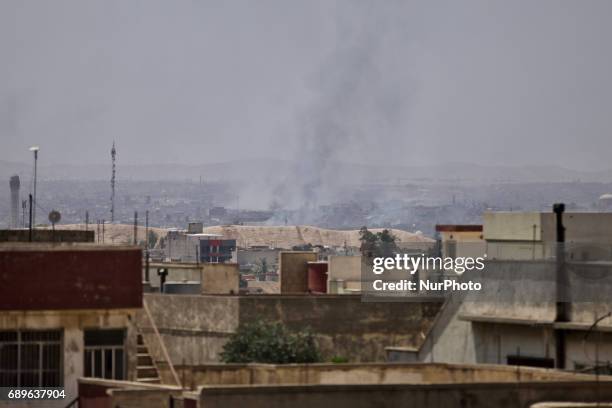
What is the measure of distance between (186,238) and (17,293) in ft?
434

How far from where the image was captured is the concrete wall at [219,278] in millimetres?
40906

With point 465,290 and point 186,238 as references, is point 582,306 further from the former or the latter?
point 186,238

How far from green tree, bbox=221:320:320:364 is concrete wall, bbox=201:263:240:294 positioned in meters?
11.0

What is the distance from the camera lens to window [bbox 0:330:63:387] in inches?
711

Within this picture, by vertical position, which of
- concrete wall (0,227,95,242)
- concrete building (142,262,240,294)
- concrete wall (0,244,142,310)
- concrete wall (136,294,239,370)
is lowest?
concrete wall (136,294,239,370)

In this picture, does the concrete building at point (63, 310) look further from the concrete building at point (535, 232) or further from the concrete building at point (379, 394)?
the concrete building at point (535, 232)

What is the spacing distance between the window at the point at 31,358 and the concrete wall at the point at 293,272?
98.4ft

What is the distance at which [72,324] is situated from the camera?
18328mm

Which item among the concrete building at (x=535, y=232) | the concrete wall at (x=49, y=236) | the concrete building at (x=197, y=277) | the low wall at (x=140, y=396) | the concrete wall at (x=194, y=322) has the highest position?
the concrete building at (x=535, y=232)

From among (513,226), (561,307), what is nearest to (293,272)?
(513,226)

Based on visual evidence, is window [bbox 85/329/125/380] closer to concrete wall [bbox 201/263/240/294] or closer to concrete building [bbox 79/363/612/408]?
concrete building [bbox 79/363/612/408]

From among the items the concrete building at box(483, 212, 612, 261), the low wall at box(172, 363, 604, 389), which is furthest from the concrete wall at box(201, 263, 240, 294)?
the low wall at box(172, 363, 604, 389)

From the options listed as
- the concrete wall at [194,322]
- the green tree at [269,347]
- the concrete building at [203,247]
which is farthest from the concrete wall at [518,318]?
the concrete building at [203,247]

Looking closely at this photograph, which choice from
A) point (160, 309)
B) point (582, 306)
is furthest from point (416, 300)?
point (582, 306)
